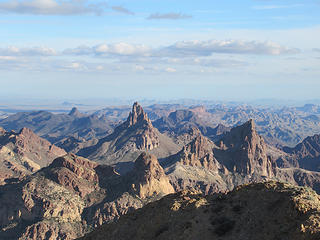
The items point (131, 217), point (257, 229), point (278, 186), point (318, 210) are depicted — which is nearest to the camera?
point (318, 210)

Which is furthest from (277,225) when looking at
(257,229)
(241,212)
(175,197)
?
(175,197)

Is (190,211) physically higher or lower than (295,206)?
lower

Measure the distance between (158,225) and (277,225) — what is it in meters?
28.1

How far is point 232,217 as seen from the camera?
74875mm

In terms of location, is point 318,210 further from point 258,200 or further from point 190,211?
point 190,211

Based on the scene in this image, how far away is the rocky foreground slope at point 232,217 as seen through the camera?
63.5 metres

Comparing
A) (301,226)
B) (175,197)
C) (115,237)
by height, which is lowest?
(115,237)

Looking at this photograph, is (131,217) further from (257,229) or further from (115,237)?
(257,229)

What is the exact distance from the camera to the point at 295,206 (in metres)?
65.5

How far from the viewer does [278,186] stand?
8119cm

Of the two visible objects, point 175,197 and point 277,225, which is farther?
point 175,197

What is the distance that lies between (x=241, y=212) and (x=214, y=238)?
34.9 feet

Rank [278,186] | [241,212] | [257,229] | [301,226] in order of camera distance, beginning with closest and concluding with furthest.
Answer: [301,226] < [257,229] < [241,212] < [278,186]

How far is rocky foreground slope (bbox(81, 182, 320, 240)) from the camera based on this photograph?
208 feet
